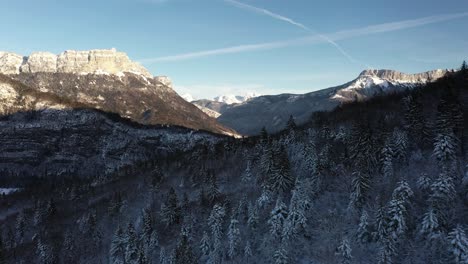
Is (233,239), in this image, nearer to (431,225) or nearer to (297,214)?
(297,214)

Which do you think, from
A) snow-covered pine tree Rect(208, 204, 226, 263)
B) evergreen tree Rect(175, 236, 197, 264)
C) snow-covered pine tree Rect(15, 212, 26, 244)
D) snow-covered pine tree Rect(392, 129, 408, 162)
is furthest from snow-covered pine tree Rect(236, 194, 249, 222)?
snow-covered pine tree Rect(15, 212, 26, 244)

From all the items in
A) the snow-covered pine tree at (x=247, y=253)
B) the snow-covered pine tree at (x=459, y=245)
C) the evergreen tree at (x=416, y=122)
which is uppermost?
the evergreen tree at (x=416, y=122)

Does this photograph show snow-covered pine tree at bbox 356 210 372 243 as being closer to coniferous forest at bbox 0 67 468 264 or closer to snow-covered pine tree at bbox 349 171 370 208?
coniferous forest at bbox 0 67 468 264

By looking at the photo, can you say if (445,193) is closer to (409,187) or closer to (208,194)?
(409,187)

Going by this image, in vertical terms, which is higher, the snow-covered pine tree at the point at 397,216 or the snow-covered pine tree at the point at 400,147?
the snow-covered pine tree at the point at 400,147

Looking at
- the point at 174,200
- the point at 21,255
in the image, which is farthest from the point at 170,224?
the point at 21,255

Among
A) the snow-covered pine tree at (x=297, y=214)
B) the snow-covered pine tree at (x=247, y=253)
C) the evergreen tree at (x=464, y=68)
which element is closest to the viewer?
the snow-covered pine tree at (x=297, y=214)

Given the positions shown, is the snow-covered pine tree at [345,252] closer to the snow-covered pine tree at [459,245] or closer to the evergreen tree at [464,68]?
the snow-covered pine tree at [459,245]

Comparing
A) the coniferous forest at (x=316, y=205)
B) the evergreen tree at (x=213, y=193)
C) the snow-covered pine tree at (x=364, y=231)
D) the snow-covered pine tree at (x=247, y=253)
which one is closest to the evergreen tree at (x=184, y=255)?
the coniferous forest at (x=316, y=205)
